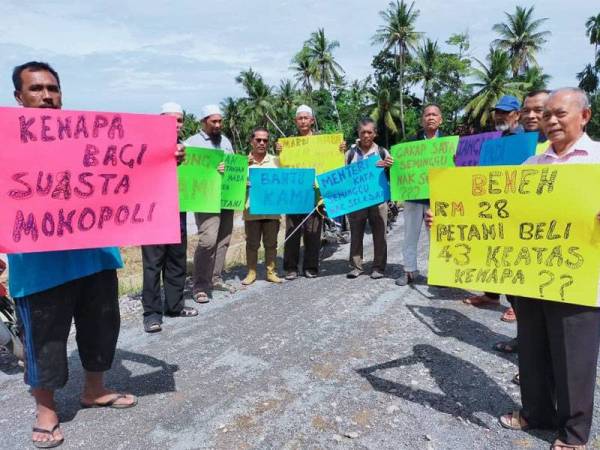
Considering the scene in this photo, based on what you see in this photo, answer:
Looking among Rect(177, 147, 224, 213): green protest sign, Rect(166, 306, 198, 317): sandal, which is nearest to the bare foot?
Rect(166, 306, 198, 317): sandal

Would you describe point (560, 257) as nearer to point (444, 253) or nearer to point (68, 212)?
point (444, 253)

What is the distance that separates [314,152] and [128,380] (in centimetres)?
417

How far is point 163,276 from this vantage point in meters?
5.05

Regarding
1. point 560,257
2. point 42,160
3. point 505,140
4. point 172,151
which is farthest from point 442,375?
point 42,160

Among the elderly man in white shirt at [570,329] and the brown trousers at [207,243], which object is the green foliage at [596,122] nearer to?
the brown trousers at [207,243]

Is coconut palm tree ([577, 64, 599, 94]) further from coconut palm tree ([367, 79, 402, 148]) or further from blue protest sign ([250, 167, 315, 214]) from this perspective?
blue protest sign ([250, 167, 315, 214])

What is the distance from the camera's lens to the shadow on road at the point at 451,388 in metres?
3.08

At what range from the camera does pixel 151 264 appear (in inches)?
191

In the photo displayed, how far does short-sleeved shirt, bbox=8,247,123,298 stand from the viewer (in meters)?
2.57

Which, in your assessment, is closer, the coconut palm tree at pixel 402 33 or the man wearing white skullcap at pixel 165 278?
the man wearing white skullcap at pixel 165 278

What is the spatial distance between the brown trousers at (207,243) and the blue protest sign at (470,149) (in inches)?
119

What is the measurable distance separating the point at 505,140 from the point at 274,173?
3.16 metres

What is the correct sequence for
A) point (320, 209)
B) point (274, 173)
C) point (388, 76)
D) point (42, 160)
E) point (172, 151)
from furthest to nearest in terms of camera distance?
point (388, 76) < point (320, 209) < point (274, 173) < point (172, 151) < point (42, 160)

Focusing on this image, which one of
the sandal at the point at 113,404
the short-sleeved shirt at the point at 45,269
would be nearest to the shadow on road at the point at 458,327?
the sandal at the point at 113,404
